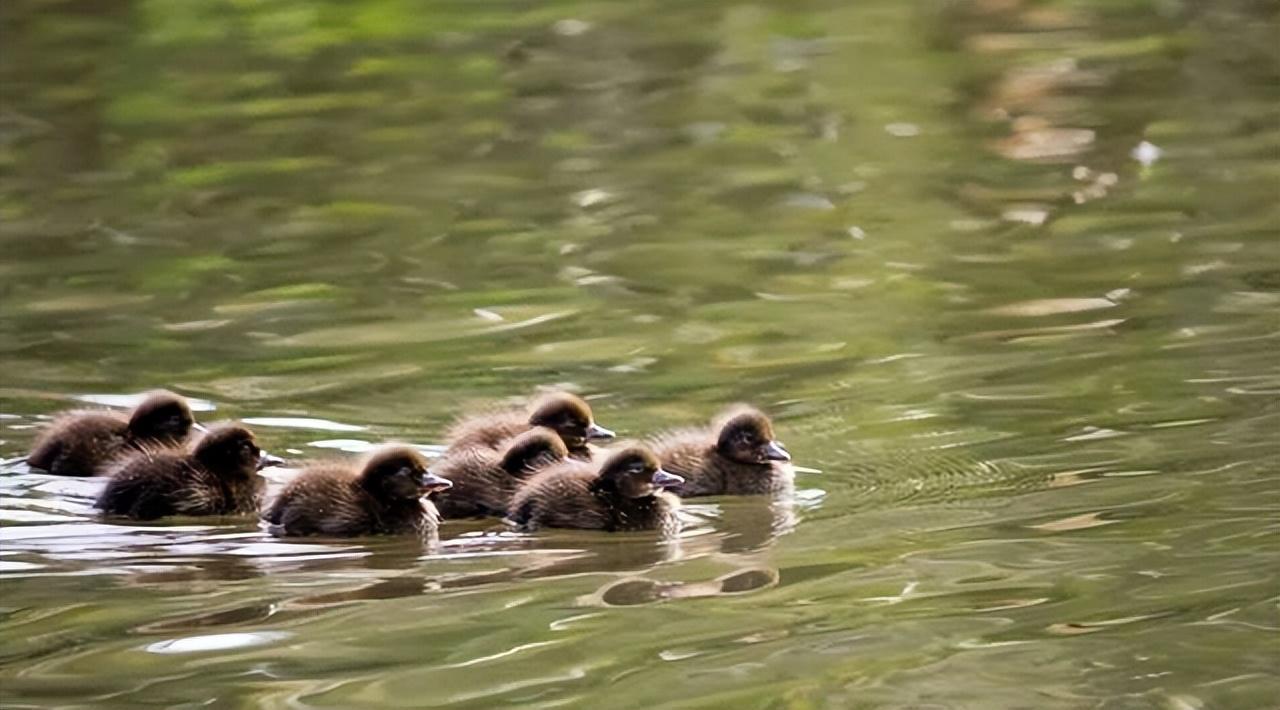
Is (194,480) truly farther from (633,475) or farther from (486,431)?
(633,475)

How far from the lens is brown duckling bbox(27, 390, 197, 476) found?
7.29 metres

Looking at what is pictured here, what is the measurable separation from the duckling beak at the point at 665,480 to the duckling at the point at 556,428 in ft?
1.57

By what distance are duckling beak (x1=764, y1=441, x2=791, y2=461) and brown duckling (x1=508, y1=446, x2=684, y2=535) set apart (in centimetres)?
Result: 30

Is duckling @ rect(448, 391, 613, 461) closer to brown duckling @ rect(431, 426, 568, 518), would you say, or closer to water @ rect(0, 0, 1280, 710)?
brown duckling @ rect(431, 426, 568, 518)

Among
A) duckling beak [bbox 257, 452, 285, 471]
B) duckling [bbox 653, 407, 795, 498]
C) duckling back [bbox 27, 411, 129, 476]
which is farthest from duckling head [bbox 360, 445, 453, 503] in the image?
duckling back [bbox 27, 411, 129, 476]

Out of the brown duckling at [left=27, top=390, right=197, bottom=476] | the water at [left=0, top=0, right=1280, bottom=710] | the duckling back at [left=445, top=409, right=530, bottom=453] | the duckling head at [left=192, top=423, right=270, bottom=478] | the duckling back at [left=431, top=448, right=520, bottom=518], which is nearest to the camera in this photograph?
the water at [left=0, top=0, right=1280, bottom=710]

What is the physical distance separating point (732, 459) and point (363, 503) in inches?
37.3

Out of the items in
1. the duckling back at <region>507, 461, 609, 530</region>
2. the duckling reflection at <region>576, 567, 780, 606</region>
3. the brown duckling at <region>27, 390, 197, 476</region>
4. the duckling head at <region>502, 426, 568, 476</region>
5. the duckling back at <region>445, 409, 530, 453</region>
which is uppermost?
the brown duckling at <region>27, 390, 197, 476</region>

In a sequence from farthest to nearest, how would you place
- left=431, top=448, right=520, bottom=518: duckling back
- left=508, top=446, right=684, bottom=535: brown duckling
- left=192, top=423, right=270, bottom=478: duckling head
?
left=192, top=423, right=270, bottom=478: duckling head
left=431, top=448, right=520, bottom=518: duckling back
left=508, top=446, right=684, bottom=535: brown duckling

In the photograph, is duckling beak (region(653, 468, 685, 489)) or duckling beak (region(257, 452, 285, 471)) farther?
duckling beak (region(257, 452, 285, 471))

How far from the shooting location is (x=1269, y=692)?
192 inches

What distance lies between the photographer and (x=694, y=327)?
8.89 meters

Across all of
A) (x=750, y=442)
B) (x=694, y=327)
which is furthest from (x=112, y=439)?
(x=694, y=327)

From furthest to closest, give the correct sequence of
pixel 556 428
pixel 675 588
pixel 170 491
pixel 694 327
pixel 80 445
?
pixel 694 327
pixel 80 445
pixel 556 428
pixel 170 491
pixel 675 588
